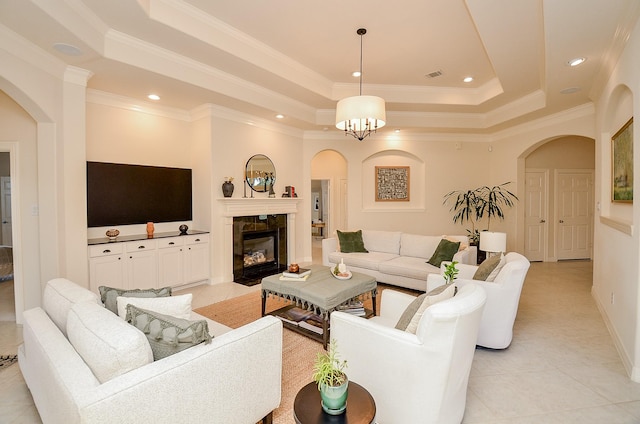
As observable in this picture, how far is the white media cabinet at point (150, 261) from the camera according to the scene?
4043 mm

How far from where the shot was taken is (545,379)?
254cm

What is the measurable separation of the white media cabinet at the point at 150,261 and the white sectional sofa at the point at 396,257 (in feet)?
7.11

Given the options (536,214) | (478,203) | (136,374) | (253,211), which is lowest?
(136,374)

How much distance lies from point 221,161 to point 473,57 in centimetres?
412

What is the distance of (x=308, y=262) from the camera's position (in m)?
6.91

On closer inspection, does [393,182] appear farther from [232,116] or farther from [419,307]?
[419,307]

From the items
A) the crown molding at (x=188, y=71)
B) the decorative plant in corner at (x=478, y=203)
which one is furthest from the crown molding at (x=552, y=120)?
the crown molding at (x=188, y=71)

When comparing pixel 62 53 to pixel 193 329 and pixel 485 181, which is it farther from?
pixel 485 181

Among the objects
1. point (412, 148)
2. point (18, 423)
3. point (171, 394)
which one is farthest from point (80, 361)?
point (412, 148)

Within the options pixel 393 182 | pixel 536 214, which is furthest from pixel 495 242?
pixel 536 214

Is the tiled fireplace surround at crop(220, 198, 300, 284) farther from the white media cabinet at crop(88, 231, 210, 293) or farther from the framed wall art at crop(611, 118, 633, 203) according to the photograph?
the framed wall art at crop(611, 118, 633, 203)

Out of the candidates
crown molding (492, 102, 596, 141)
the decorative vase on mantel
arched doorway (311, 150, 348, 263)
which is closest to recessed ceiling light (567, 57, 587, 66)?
crown molding (492, 102, 596, 141)

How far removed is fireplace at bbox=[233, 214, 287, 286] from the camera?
5613 mm

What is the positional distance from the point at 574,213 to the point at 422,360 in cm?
767
